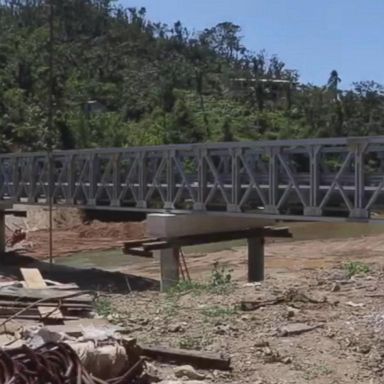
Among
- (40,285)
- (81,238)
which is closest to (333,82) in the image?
(81,238)

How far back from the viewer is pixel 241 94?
314ft

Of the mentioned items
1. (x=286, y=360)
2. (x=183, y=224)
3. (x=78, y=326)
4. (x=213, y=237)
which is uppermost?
(x=183, y=224)

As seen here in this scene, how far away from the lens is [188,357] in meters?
8.23

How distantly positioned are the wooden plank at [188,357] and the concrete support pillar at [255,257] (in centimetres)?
1557

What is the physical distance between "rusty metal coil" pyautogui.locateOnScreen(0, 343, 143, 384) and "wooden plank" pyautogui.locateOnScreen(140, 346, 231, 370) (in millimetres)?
1539

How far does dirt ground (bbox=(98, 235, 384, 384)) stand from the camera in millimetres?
8141

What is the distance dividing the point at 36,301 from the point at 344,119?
2968 inches

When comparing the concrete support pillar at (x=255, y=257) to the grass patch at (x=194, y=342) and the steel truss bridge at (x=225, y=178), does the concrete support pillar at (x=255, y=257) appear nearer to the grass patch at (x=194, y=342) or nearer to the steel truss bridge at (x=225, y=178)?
the steel truss bridge at (x=225, y=178)

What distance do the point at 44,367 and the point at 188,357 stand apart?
86.1 inches

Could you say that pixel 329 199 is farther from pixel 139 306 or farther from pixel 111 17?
pixel 111 17

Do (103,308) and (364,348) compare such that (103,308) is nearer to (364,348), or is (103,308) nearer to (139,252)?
(364,348)

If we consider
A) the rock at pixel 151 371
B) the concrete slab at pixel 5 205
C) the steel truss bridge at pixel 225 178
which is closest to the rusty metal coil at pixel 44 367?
the rock at pixel 151 371

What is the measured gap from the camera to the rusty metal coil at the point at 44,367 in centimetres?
620

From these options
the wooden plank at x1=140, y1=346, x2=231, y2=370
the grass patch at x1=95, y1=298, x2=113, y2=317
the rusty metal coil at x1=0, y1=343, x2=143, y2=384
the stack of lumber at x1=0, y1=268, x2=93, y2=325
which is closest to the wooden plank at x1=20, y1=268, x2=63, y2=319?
the stack of lumber at x1=0, y1=268, x2=93, y2=325
